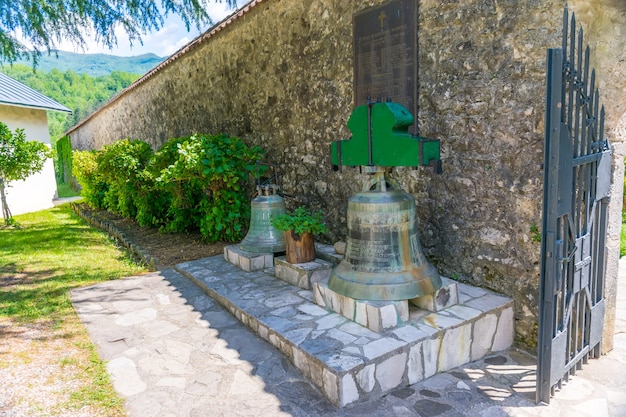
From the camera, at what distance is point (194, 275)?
5145 millimetres

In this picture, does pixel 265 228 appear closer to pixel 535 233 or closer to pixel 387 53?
pixel 387 53

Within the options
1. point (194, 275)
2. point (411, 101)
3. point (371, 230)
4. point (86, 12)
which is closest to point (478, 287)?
point (371, 230)

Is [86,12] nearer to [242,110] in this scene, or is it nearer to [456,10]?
[242,110]

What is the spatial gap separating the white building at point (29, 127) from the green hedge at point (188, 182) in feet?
20.0

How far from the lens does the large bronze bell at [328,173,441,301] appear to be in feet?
11.1

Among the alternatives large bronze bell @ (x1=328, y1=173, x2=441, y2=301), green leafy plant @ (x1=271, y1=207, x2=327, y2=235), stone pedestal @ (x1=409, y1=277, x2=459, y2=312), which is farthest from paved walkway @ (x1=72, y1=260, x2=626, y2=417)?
green leafy plant @ (x1=271, y1=207, x2=327, y2=235)

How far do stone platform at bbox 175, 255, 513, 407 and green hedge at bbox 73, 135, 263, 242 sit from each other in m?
2.63

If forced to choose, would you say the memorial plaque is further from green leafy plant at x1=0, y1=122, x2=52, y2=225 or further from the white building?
the white building

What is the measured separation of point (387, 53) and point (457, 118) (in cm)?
104

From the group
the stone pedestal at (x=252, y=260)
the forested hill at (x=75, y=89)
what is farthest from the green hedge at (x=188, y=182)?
the forested hill at (x=75, y=89)

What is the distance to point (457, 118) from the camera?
3.80m

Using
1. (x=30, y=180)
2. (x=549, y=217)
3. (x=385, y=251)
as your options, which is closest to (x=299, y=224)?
(x=385, y=251)

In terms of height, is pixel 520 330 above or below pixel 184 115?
below

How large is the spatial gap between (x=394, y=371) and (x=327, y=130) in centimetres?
312
